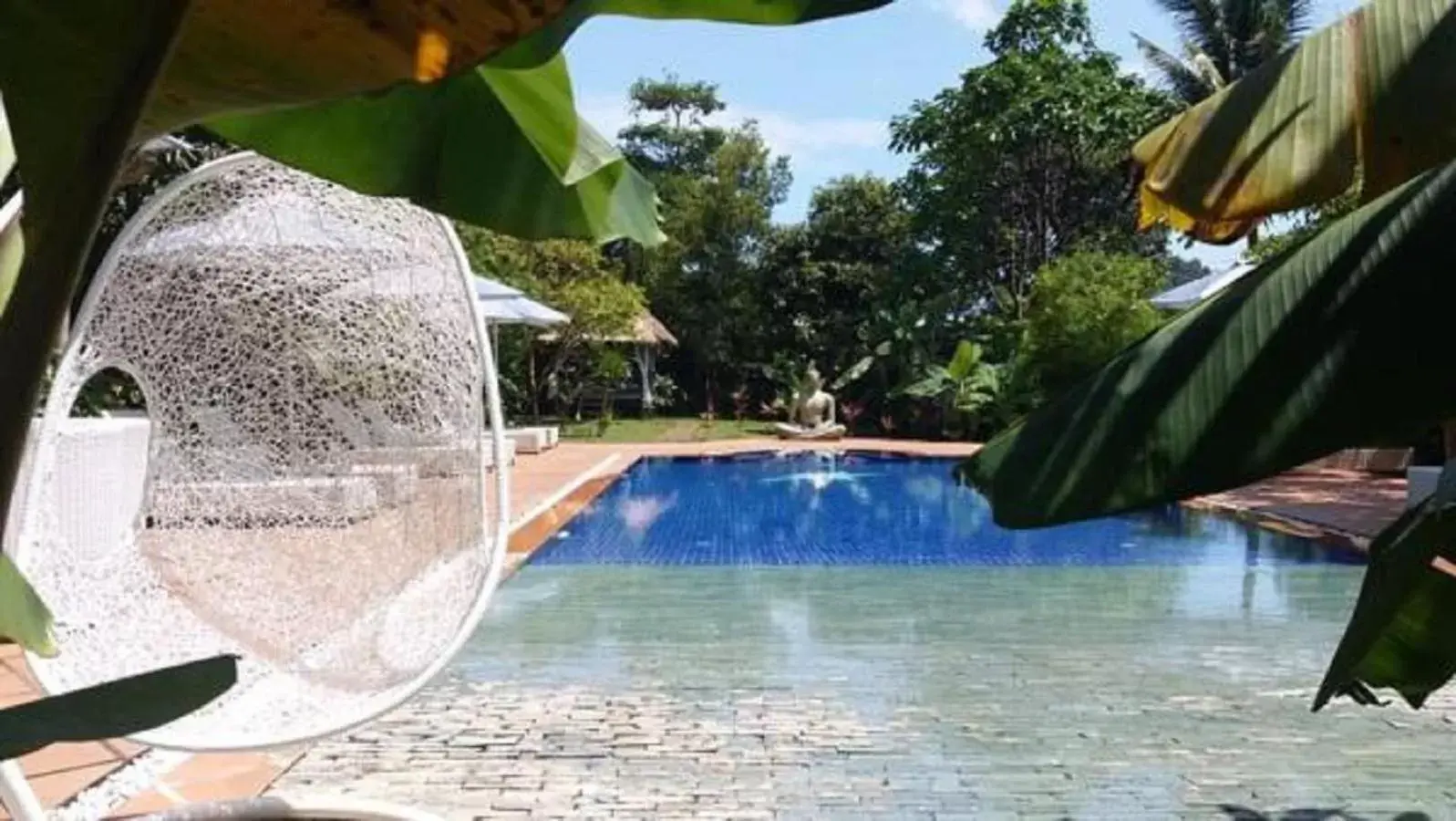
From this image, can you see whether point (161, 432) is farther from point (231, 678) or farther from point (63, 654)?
point (231, 678)

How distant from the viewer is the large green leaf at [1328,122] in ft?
8.09

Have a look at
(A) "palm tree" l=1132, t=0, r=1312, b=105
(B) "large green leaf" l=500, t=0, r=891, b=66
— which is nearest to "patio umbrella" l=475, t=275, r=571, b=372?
(A) "palm tree" l=1132, t=0, r=1312, b=105

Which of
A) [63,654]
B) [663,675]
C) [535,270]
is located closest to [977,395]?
→ [535,270]

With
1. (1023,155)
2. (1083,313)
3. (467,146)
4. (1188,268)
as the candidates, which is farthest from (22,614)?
(1188,268)

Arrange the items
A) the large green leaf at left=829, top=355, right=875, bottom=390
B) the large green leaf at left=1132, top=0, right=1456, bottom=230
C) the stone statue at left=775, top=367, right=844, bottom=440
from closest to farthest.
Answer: the large green leaf at left=1132, top=0, right=1456, bottom=230 → the stone statue at left=775, top=367, right=844, bottom=440 → the large green leaf at left=829, top=355, right=875, bottom=390

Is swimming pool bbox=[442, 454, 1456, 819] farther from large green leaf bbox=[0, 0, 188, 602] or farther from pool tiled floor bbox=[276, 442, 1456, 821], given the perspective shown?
large green leaf bbox=[0, 0, 188, 602]

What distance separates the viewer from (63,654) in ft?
13.5

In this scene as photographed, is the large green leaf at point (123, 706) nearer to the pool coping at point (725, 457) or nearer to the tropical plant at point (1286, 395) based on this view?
the tropical plant at point (1286, 395)

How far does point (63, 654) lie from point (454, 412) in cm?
162

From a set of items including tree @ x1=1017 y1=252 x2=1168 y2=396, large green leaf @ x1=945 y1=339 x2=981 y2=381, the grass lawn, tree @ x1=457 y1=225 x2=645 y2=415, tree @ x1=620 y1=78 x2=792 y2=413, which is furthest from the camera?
tree @ x1=620 y1=78 x2=792 y2=413

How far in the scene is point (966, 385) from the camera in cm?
2312

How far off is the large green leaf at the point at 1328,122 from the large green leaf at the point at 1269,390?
1231mm

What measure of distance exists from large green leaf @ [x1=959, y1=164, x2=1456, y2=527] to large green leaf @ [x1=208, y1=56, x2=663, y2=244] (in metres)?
0.93

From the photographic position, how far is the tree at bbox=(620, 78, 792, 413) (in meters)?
30.8
